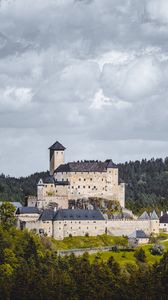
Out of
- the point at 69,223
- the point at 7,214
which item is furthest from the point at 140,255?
the point at 7,214

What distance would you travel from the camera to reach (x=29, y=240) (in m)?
113

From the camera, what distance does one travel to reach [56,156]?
141 meters

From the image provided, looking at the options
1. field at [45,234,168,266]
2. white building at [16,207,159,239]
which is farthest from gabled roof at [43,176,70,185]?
field at [45,234,168,266]

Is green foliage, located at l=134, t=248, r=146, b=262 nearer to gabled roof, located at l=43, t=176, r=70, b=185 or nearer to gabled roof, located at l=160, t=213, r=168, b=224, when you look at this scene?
gabled roof, located at l=43, t=176, r=70, b=185

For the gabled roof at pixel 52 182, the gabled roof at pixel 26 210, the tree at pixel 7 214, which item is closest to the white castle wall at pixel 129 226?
the gabled roof at pixel 52 182

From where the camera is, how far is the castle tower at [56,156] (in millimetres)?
140850

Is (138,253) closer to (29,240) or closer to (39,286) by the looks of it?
(29,240)

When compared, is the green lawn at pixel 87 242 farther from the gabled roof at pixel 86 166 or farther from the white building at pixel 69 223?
the gabled roof at pixel 86 166

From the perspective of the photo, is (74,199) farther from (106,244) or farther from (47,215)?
(106,244)

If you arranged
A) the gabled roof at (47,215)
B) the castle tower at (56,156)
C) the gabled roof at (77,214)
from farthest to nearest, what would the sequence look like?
the castle tower at (56,156) < the gabled roof at (77,214) < the gabled roof at (47,215)

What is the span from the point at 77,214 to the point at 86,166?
45.4 feet

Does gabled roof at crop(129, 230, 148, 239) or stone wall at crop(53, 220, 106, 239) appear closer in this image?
stone wall at crop(53, 220, 106, 239)

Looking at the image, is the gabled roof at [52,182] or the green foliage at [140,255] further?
the gabled roof at [52,182]

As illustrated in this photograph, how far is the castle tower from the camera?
141 meters
